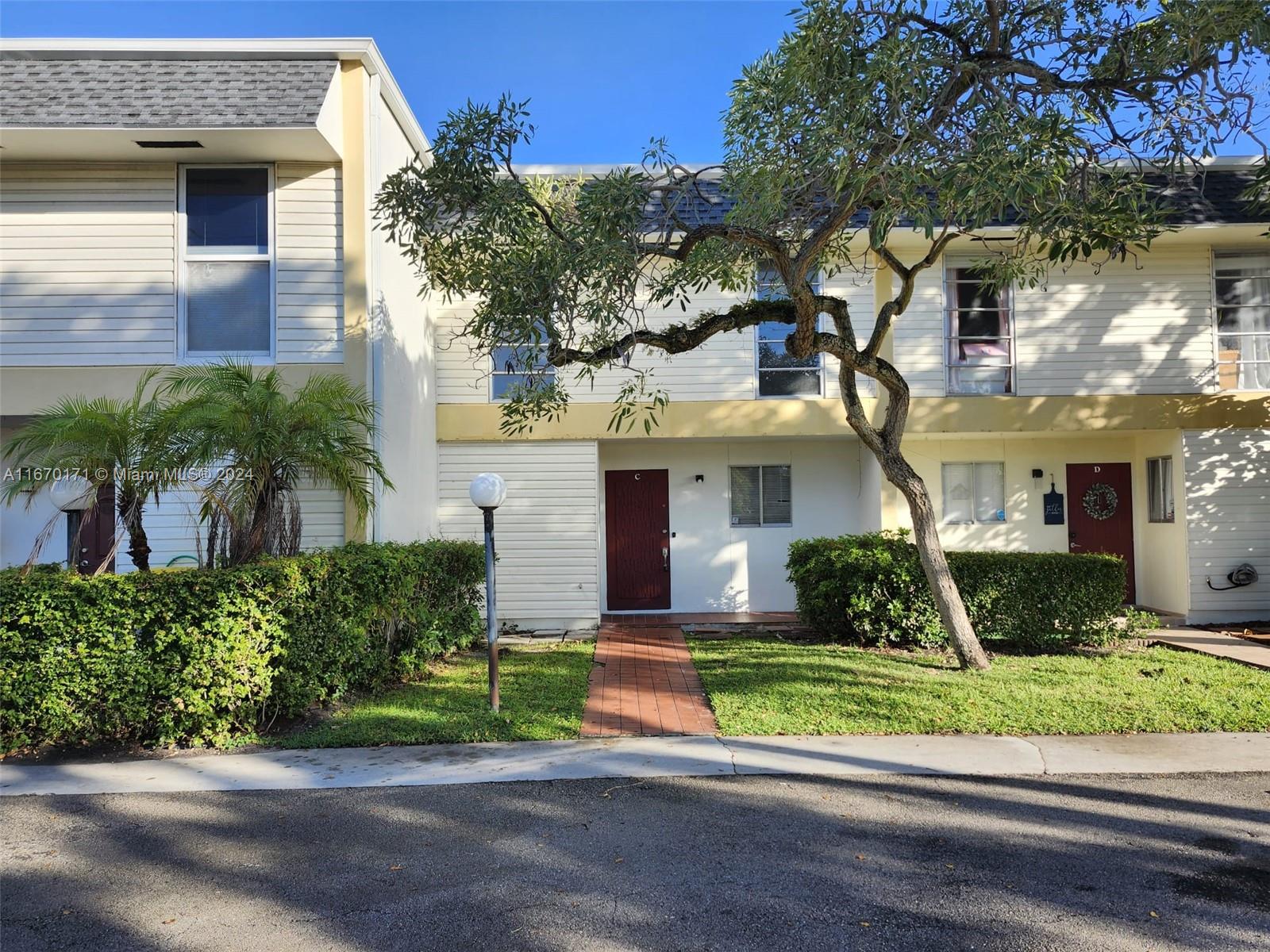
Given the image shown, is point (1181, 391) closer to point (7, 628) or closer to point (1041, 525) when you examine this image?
point (1041, 525)

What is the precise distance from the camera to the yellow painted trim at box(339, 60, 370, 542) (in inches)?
377

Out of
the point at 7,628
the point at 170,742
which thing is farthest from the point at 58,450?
the point at 170,742

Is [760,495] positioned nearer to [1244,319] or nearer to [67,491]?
[1244,319]

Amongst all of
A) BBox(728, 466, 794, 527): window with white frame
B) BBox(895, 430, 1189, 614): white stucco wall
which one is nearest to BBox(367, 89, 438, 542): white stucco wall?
BBox(728, 466, 794, 527): window with white frame

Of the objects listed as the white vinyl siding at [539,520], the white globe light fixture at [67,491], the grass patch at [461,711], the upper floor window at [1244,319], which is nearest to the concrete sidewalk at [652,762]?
the grass patch at [461,711]

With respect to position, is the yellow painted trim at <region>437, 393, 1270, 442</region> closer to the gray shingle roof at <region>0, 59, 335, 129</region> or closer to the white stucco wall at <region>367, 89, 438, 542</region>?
the white stucco wall at <region>367, 89, 438, 542</region>

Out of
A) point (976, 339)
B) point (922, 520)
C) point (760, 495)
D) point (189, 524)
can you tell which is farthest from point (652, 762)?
point (976, 339)

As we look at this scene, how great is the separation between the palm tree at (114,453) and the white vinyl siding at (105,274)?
2592 millimetres

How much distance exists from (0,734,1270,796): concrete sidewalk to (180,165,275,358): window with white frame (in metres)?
4.91

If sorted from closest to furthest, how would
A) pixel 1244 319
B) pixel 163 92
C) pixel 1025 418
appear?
pixel 163 92, pixel 1025 418, pixel 1244 319

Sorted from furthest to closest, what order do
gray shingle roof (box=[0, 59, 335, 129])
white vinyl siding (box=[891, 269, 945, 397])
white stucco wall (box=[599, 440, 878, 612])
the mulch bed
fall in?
white stucco wall (box=[599, 440, 878, 612]) < white vinyl siding (box=[891, 269, 945, 397]) < the mulch bed < gray shingle roof (box=[0, 59, 335, 129])

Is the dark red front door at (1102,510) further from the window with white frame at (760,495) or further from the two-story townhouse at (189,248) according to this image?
the two-story townhouse at (189,248)

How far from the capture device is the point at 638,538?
14039 millimetres

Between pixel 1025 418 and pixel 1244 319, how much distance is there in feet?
11.7
